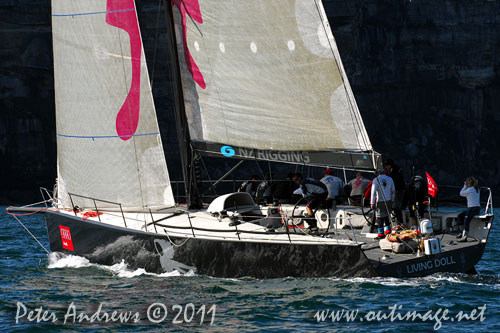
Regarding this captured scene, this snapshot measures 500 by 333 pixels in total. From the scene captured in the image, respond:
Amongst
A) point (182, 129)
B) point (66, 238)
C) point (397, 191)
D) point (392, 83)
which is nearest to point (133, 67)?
point (182, 129)

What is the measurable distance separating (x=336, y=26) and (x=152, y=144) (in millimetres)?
46962

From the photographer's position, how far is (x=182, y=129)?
506 inches

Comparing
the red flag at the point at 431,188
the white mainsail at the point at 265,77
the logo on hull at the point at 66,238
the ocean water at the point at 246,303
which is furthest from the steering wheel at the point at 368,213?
the logo on hull at the point at 66,238

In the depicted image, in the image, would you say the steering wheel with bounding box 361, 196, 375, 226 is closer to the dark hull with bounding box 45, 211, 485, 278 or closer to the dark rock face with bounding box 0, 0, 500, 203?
the dark hull with bounding box 45, 211, 485, 278

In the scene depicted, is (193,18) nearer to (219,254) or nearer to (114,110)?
(114,110)

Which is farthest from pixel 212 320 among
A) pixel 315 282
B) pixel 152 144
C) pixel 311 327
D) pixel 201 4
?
pixel 201 4

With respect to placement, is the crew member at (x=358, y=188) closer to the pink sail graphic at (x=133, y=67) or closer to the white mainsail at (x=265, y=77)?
the white mainsail at (x=265, y=77)

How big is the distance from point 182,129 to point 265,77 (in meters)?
1.81

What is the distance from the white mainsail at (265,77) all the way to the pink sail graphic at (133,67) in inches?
31.3

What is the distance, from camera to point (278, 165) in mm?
56344

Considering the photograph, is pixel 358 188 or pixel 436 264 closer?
pixel 436 264

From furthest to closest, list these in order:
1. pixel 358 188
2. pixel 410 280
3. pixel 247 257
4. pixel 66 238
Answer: pixel 66 238 < pixel 358 188 < pixel 247 257 < pixel 410 280

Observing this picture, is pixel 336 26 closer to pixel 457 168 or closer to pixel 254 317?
pixel 457 168

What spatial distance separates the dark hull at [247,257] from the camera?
1006 cm
